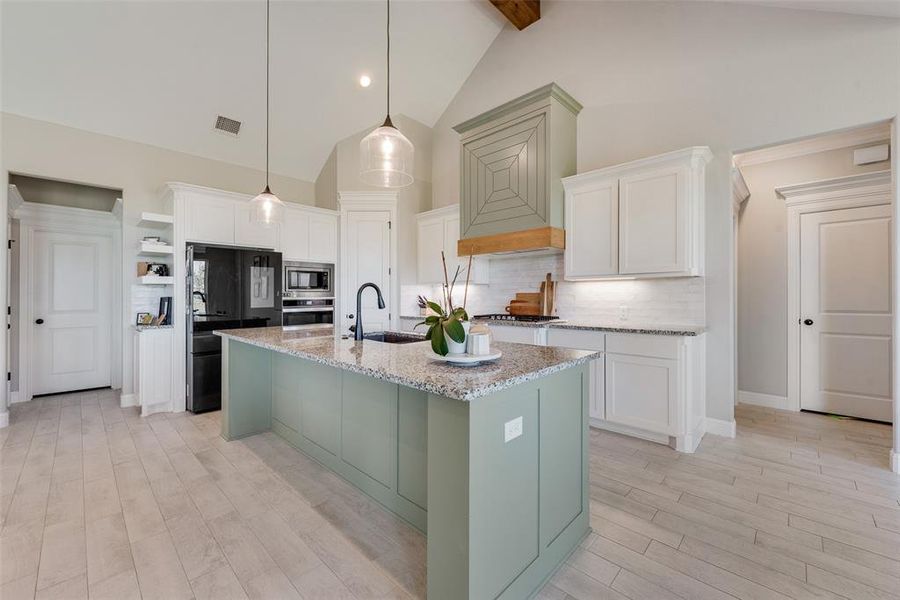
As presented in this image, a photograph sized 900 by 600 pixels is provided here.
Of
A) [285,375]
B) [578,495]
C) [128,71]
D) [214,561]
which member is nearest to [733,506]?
[578,495]

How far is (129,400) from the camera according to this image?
4.16 m

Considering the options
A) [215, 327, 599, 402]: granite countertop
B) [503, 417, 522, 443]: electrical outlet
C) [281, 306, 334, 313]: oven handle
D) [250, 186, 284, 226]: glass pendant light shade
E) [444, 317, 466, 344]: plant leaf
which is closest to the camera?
[215, 327, 599, 402]: granite countertop

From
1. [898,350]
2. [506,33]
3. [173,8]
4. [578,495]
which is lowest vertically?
[578,495]

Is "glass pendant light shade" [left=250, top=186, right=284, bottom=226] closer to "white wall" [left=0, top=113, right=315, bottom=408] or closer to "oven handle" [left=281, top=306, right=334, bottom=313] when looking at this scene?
"oven handle" [left=281, top=306, right=334, bottom=313]

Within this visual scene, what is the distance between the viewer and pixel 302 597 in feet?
4.87

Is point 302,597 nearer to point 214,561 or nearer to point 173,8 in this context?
point 214,561

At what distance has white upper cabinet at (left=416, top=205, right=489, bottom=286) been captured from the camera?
4.72 metres

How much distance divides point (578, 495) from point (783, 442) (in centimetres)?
236

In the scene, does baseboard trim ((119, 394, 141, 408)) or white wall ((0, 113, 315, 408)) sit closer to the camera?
white wall ((0, 113, 315, 408))

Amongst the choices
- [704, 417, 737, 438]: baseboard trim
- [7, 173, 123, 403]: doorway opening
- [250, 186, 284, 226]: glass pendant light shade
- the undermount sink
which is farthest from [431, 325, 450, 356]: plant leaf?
[7, 173, 123, 403]: doorway opening

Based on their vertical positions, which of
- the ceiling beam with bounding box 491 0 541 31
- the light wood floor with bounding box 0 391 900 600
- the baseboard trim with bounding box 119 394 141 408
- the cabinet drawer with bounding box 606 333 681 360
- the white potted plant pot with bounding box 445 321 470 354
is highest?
the ceiling beam with bounding box 491 0 541 31

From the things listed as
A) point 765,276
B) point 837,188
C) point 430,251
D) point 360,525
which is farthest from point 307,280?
point 837,188

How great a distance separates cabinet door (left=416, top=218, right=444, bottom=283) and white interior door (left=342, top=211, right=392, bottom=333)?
0.43 metres

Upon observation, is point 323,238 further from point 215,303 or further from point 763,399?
point 763,399
